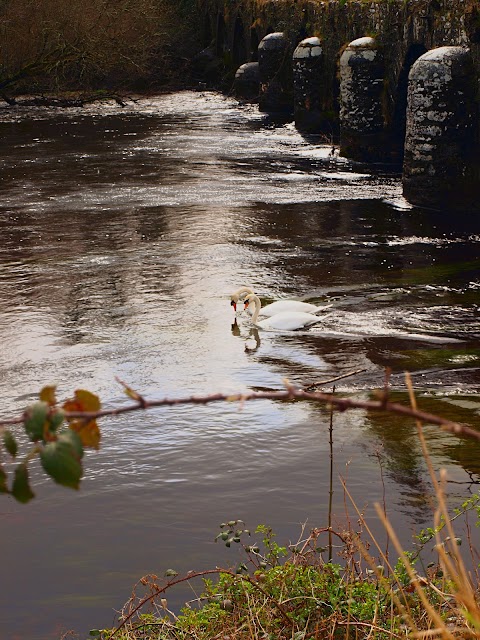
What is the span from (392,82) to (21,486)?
14.9 metres

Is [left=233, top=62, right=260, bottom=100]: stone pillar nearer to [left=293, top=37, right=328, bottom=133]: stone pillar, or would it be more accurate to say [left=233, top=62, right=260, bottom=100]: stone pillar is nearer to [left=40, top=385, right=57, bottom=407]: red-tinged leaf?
[left=293, top=37, right=328, bottom=133]: stone pillar

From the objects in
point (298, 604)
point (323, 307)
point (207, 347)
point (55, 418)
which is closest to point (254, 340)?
point (207, 347)

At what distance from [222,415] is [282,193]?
7.70m

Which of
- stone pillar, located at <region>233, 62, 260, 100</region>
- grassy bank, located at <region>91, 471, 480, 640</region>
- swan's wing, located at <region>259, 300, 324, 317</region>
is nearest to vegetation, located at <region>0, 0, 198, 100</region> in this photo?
stone pillar, located at <region>233, 62, 260, 100</region>

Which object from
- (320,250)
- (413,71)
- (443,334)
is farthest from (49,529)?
(413,71)

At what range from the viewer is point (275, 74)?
22719 millimetres

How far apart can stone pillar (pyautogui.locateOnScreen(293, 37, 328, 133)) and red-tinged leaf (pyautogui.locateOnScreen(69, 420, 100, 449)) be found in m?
18.2

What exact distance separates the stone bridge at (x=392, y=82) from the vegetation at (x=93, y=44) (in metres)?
3.43

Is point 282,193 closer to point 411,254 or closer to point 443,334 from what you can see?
point 411,254

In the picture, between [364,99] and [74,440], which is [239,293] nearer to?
[74,440]

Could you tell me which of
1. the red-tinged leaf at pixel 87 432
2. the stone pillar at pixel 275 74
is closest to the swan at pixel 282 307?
the red-tinged leaf at pixel 87 432

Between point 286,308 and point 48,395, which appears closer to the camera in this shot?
point 48,395

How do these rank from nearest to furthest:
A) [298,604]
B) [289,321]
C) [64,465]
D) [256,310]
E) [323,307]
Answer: [64,465]
[298,604]
[289,321]
[256,310]
[323,307]

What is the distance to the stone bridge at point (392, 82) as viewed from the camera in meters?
12.6
